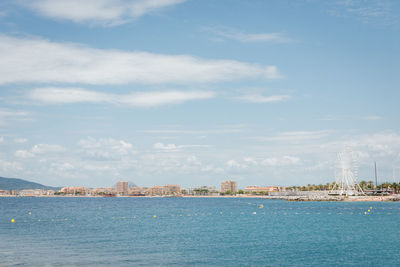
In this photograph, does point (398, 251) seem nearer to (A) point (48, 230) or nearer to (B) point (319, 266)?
(B) point (319, 266)

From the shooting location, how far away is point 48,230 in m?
70.3

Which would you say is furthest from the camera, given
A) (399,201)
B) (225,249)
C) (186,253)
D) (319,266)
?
(399,201)

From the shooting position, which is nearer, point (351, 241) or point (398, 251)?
point (398, 251)

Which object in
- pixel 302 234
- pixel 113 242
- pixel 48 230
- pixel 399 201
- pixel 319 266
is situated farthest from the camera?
pixel 399 201

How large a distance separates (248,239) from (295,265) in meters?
19.4

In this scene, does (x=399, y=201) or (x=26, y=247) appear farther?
(x=399, y=201)

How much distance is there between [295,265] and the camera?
1588 inches

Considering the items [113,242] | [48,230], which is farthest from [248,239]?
[48,230]

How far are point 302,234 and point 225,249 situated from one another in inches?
817

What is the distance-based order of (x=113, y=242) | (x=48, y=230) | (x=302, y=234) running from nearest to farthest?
(x=113, y=242), (x=302, y=234), (x=48, y=230)

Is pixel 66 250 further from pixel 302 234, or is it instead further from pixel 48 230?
pixel 302 234

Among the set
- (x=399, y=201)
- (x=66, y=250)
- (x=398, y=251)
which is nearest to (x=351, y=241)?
(x=398, y=251)

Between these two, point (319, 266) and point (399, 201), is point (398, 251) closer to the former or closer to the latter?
point (319, 266)

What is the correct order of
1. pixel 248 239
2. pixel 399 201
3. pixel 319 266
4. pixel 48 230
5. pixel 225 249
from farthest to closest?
pixel 399 201, pixel 48 230, pixel 248 239, pixel 225 249, pixel 319 266
